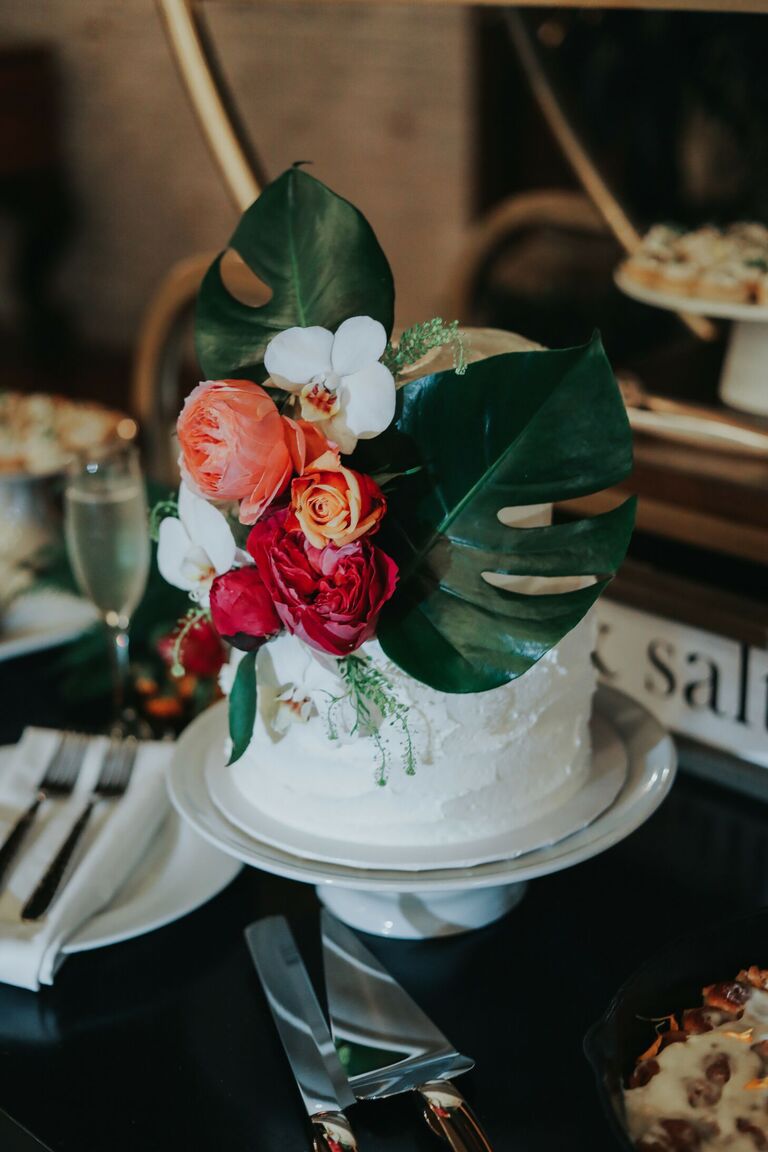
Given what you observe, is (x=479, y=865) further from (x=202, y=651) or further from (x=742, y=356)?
(x=742, y=356)

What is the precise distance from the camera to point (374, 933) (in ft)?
2.87

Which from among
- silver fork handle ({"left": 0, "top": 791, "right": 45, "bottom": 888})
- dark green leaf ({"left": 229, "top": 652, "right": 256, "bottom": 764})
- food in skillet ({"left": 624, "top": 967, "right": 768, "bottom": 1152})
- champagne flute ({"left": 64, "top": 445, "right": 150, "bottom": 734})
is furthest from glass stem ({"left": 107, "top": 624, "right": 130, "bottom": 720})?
food in skillet ({"left": 624, "top": 967, "right": 768, "bottom": 1152})

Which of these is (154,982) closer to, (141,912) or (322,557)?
(141,912)

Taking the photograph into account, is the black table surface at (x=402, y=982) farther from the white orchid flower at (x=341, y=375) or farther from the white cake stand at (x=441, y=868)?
the white orchid flower at (x=341, y=375)

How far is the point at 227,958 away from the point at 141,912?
2.7 inches

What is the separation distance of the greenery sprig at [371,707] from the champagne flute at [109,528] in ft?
1.31

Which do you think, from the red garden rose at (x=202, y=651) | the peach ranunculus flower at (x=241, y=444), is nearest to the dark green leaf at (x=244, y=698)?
the peach ranunculus flower at (x=241, y=444)

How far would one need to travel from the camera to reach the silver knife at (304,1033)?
27.6 inches

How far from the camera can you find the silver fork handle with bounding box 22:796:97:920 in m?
0.86

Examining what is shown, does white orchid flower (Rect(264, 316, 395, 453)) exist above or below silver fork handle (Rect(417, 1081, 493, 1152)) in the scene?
above

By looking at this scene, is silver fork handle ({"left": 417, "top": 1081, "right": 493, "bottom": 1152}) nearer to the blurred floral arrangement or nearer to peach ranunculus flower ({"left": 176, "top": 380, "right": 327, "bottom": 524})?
the blurred floral arrangement

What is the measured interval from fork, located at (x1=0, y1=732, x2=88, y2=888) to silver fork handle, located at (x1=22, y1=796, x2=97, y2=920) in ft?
0.11

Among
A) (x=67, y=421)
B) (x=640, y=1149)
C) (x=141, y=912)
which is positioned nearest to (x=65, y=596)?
(x=67, y=421)

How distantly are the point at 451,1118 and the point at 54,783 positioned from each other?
0.45m
